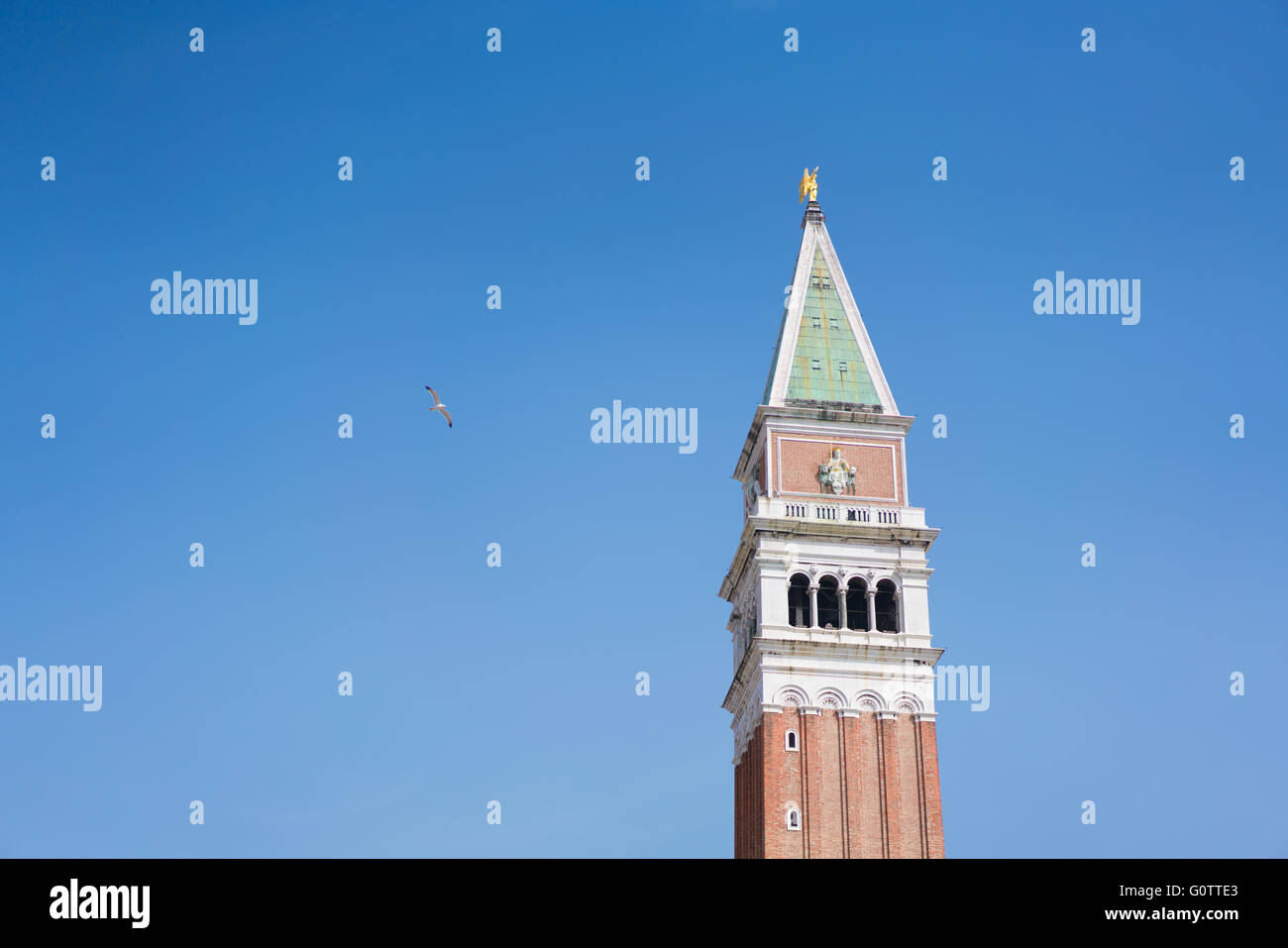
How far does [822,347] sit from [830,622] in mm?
17308

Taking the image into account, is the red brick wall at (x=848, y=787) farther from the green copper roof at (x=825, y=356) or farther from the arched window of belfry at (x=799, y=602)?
the green copper roof at (x=825, y=356)

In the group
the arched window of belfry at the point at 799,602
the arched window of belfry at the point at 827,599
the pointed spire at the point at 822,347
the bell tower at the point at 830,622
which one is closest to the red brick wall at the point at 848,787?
the bell tower at the point at 830,622

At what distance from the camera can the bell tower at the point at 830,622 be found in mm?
85625

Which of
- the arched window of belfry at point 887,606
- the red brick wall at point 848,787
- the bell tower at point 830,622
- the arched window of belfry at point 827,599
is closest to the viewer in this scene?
the red brick wall at point 848,787

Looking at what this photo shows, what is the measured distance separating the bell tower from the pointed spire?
111 mm

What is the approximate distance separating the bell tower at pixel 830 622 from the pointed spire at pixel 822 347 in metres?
0.11

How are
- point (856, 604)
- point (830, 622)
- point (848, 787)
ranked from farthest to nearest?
point (856, 604) < point (830, 622) < point (848, 787)

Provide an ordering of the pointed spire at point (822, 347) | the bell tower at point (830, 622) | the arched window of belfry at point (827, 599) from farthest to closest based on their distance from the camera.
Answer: the pointed spire at point (822, 347)
the arched window of belfry at point (827, 599)
the bell tower at point (830, 622)

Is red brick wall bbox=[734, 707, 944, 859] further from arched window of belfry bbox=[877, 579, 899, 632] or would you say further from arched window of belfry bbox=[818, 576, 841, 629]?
arched window of belfry bbox=[818, 576, 841, 629]

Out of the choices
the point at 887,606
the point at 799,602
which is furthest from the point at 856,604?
the point at 799,602

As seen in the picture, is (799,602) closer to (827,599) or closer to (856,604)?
(827,599)

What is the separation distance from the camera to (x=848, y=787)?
8581cm

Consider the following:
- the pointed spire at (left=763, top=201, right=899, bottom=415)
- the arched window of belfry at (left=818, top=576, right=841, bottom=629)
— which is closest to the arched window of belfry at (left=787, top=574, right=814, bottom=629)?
the arched window of belfry at (left=818, top=576, right=841, bottom=629)

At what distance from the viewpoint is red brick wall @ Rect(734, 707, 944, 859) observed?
84750 millimetres
